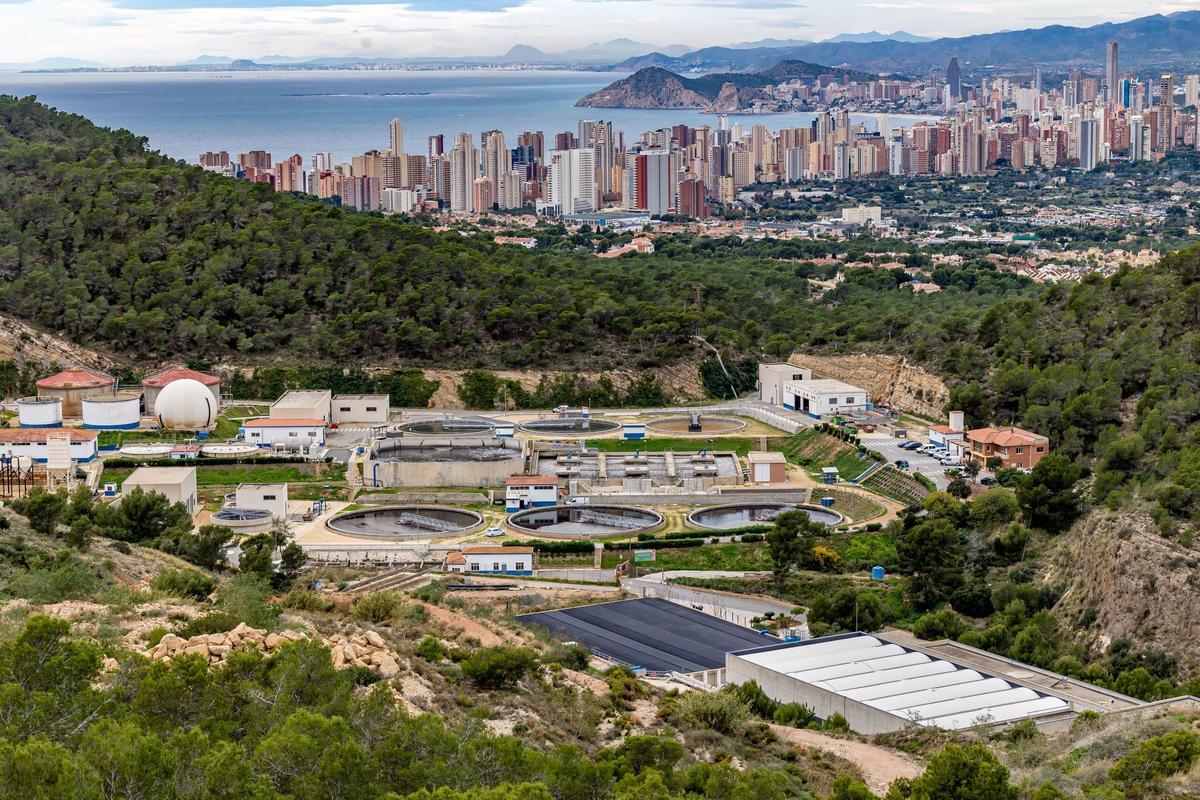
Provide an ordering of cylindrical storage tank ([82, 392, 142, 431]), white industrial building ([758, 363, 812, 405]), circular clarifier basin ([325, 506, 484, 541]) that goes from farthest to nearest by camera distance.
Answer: white industrial building ([758, 363, 812, 405]) < cylindrical storage tank ([82, 392, 142, 431]) < circular clarifier basin ([325, 506, 484, 541])

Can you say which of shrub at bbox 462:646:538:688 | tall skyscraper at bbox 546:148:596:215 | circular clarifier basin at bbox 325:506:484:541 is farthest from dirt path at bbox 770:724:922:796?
tall skyscraper at bbox 546:148:596:215

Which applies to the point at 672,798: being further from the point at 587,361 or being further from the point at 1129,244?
the point at 1129,244

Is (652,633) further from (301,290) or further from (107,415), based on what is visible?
(301,290)

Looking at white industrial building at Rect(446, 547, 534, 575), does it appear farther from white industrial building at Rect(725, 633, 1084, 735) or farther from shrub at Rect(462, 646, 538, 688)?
shrub at Rect(462, 646, 538, 688)

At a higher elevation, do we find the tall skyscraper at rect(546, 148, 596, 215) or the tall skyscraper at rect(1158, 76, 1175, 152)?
the tall skyscraper at rect(1158, 76, 1175, 152)

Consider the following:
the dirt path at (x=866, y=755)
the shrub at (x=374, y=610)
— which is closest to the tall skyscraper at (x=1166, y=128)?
the dirt path at (x=866, y=755)

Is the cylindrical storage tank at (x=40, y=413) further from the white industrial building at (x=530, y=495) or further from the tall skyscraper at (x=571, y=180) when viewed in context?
the tall skyscraper at (x=571, y=180)
